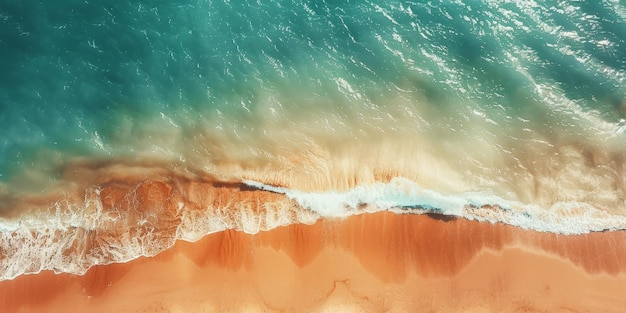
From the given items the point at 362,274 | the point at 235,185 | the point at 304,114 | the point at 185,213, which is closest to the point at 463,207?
the point at 362,274

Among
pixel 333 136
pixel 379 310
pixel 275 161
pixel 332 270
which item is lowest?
pixel 379 310

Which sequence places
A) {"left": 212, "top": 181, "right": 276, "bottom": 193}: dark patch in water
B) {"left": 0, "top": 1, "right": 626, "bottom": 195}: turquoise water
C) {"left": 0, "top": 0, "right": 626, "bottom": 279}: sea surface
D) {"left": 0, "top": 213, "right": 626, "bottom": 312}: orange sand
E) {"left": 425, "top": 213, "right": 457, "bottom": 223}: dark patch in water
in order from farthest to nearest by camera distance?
{"left": 0, "top": 1, "right": 626, "bottom": 195}: turquoise water, {"left": 212, "top": 181, "right": 276, "bottom": 193}: dark patch in water, {"left": 0, "top": 0, "right": 626, "bottom": 279}: sea surface, {"left": 425, "top": 213, "right": 457, "bottom": 223}: dark patch in water, {"left": 0, "top": 213, "right": 626, "bottom": 312}: orange sand

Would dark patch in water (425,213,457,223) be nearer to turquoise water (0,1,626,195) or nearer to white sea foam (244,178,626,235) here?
white sea foam (244,178,626,235)

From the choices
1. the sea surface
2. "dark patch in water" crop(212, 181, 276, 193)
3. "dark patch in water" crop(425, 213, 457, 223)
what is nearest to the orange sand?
"dark patch in water" crop(425, 213, 457, 223)

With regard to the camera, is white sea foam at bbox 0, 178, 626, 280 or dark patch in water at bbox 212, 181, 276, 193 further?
dark patch in water at bbox 212, 181, 276, 193

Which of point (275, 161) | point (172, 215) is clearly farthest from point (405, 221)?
point (172, 215)

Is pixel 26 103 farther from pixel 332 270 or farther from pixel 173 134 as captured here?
pixel 332 270
